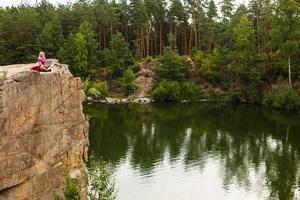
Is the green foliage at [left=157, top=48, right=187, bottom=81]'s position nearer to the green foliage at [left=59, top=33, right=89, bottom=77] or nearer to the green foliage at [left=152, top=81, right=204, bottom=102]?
the green foliage at [left=152, top=81, right=204, bottom=102]

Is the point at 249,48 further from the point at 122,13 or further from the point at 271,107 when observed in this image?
the point at 122,13

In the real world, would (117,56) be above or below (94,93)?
above

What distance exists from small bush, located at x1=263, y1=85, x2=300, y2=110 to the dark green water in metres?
2.20

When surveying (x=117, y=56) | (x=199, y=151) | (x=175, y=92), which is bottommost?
(x=199, y=151)

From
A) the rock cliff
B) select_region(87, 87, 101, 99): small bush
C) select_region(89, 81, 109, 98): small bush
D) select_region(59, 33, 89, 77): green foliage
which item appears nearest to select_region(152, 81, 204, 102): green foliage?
select_region(89, 81, 109, 98): small bush

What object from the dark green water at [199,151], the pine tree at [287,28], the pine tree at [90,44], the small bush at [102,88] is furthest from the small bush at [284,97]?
the pine tree at [90,44]

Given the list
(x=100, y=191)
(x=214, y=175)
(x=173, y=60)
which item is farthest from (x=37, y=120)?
(x=173, y=60)

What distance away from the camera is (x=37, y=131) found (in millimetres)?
21156

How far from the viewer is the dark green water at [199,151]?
35.8 m

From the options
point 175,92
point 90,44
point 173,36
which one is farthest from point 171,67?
point 90,44

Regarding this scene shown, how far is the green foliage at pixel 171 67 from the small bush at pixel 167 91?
7.41 ft

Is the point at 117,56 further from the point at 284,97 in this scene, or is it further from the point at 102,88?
the point at 284,97

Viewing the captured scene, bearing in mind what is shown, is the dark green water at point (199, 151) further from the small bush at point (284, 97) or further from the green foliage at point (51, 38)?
the green foliage at point (51, 38)

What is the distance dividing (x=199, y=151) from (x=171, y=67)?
4022 centimetres
